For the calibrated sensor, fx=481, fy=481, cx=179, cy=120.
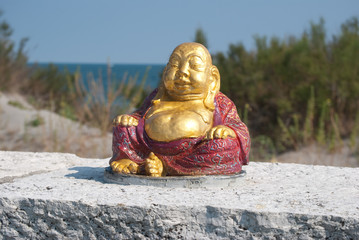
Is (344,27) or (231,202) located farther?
(344,27)

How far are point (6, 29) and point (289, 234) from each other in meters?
9.29

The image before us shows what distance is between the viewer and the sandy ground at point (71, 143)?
6.33m

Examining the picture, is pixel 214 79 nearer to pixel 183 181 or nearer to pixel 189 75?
pixel 189 75

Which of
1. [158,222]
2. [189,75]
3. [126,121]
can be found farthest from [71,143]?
[158,222]

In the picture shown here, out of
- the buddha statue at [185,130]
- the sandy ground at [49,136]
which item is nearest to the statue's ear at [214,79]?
the buddha statue at [185,130]

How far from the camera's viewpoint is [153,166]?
122 inches

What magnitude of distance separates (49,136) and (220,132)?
16.4 feet

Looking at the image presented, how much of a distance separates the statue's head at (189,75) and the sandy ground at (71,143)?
2707 mm

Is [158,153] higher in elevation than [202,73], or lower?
lower

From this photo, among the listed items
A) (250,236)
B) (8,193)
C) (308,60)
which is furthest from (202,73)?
(308,60)

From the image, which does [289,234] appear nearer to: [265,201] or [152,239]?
[265,201]

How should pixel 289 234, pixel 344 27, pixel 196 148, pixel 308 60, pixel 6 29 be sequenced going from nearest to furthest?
pixel 289 234, pixel 196 148, pixel 308 60, pixel 344 27, pixel 6 29

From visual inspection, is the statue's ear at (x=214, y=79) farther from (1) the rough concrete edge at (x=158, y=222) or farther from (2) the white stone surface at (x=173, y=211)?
(1) the rough concrete edge at (x=158, y=222)

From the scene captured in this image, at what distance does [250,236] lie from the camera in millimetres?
2578
